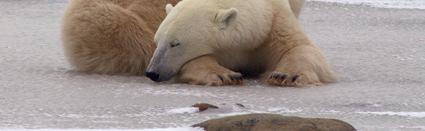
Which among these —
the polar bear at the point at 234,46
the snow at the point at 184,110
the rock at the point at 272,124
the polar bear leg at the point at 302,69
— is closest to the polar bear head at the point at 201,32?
the polar bear at the point at 234,46

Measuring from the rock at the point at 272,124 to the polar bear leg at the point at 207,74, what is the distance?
5.08 ft

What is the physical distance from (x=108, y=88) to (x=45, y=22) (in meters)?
2.95

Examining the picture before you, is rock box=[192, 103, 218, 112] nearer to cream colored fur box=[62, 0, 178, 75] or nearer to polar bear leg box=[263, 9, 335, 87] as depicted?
polar bear leg box=[263, 9, 335, 87]

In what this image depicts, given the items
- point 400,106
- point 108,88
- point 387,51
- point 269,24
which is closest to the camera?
point 400,106

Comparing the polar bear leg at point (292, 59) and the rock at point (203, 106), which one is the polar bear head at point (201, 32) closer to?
the polar bear leg at point (292, 59)

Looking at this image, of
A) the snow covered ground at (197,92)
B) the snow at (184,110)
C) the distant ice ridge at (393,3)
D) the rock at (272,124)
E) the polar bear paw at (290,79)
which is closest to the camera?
the rock at (272,124)

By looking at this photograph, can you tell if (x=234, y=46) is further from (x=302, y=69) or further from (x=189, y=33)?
(x=302, y=69)

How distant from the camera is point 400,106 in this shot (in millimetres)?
5258

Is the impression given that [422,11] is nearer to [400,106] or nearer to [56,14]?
[56,14]

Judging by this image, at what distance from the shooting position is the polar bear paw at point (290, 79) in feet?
19.1

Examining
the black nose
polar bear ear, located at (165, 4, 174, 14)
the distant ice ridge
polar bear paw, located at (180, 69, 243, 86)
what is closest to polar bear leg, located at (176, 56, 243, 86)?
polar bear paw, located at (180, 69, 243, 86)

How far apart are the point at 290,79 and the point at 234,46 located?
418 mm

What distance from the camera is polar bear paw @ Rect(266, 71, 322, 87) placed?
5.83m

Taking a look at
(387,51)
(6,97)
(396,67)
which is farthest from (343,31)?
(6,97)
